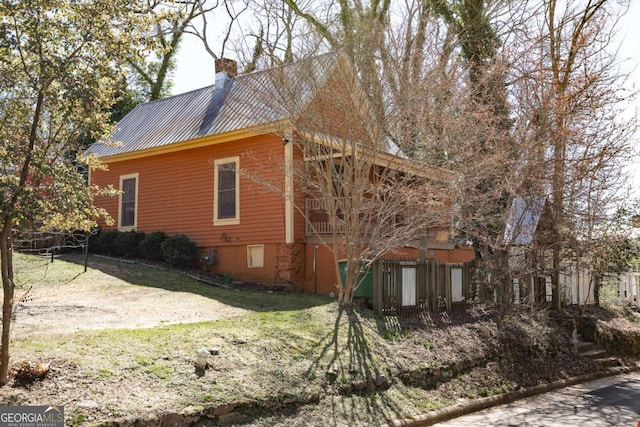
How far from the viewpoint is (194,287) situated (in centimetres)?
1393

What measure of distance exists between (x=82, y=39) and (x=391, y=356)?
244 inches

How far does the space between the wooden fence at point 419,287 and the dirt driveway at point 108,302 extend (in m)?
2.67

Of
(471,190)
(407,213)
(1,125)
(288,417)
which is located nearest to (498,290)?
(471,190)

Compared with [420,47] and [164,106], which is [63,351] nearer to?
[420,47]

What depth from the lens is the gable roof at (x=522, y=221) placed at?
13.0m

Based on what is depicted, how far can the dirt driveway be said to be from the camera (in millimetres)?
8789

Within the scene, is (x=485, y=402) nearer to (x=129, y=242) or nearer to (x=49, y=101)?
(x=49, y=101)

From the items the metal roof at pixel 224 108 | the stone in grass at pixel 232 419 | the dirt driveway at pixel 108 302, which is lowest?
the stone in grass at pixel 232 419

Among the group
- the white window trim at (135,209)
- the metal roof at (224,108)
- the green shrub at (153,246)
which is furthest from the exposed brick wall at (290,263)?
the white window trim at (135,209)

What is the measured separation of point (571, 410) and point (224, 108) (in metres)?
12.8

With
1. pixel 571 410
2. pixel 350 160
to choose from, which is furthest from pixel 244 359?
pixel 571 410

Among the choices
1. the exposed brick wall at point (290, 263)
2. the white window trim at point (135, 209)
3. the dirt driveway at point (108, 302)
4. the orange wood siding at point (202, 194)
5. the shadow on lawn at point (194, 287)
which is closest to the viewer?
the dirt driveway at point (108, 302)

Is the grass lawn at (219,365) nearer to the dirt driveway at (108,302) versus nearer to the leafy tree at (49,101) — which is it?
the dirt driveway at (108,302)

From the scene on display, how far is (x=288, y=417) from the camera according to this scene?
6.70 metres
